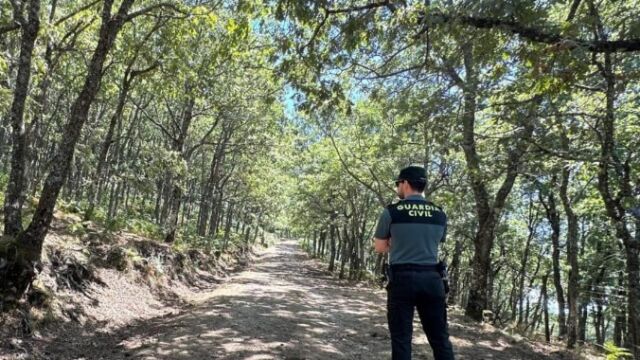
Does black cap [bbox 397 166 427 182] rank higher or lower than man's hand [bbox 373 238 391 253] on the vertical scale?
higher

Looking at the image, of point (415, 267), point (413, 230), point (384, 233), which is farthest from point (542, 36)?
point (415, 267)

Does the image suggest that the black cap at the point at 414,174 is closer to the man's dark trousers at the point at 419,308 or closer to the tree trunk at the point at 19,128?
the man's dark trousers at the point at 419,308

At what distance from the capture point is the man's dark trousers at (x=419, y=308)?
417 centimetres

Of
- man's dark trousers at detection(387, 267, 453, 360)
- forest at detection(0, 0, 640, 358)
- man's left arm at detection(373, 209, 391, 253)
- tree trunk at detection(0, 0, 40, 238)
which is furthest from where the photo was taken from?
tree trunk at detection(0, 0, 40, 238)

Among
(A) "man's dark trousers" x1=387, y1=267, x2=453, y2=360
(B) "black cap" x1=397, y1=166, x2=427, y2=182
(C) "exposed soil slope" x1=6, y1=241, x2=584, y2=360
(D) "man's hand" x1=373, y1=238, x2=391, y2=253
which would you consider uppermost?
(B) "black cap" x1=397, y1=166, x2=427, y2=182

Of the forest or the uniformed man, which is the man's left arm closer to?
the uniformed man

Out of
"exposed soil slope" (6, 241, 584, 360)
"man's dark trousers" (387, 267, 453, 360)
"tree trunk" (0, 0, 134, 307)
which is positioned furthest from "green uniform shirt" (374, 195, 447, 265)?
"tree trunk" (0, 0, 134, 307)

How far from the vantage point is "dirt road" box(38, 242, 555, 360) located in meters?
6.90

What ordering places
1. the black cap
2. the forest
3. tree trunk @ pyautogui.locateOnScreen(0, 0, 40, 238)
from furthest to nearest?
tree trunk @ pyautogui.locateOnScreen(0, 0, 40, 238) < the forest < the black cap

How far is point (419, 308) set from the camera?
4.26 metres

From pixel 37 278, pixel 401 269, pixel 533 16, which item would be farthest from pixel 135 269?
pixel 533 16

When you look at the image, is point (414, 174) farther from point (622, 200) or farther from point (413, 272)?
point (622, 200)

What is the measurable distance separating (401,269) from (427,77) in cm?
673

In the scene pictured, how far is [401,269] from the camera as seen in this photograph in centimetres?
429
